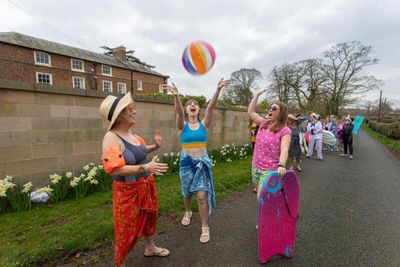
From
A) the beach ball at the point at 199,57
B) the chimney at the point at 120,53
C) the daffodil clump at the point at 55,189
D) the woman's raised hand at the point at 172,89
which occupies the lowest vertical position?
the daffodil clump at the point at 55,189

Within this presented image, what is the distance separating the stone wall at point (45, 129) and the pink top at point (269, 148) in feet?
12.0

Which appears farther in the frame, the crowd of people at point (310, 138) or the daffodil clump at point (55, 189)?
the crowd of people at point (310, 138)

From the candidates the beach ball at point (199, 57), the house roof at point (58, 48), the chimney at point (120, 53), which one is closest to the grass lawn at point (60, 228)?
the beach ball at point (199, 57)

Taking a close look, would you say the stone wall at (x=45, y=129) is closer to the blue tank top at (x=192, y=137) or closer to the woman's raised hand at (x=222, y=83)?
the blue tank top at (x=192, y=137)

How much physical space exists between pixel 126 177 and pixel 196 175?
107cm

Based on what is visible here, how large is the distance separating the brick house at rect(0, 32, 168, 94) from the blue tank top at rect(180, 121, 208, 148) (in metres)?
16.3

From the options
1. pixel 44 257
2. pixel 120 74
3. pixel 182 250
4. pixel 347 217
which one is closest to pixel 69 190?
pixel 44 257

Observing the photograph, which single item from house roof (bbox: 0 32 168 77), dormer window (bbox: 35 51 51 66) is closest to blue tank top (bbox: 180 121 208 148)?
house roof (bbox: 0 32 168 77)

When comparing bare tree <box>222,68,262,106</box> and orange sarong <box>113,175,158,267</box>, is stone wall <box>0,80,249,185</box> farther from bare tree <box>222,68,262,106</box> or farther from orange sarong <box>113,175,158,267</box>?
bare tree <box>222,68,262,106</box>

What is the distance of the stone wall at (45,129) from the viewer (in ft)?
11.2

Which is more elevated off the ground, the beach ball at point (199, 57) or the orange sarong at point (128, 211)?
the beach ball at point (199, 57)

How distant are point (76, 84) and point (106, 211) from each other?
2876 cm

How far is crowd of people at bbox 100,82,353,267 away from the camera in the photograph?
1.71 metres

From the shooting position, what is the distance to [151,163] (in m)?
1.65
